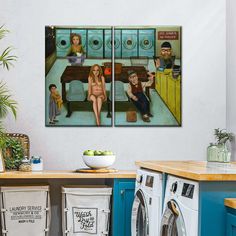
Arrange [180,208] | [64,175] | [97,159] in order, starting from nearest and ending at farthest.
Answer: [180,208], [64,175], [97,159]

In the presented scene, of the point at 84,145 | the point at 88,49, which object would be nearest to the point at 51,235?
the point at 84,145

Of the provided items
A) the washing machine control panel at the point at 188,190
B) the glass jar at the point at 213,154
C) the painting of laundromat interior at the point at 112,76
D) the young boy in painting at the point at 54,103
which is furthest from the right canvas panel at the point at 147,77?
the washing machine control panel at the point at 188,190

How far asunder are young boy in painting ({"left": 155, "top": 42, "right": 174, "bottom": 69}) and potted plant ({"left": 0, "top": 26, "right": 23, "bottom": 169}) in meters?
1.37

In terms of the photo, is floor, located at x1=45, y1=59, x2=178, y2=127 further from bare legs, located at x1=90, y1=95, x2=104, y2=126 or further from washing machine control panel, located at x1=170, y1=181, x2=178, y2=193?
washing machine control panel, located at x1=170, y1=181, x2=178, y2=193

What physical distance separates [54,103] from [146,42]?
106cm

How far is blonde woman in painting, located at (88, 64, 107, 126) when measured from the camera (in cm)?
544

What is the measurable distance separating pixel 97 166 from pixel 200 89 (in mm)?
1334

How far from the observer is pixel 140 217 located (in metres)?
4.28

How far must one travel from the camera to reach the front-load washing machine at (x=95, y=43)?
546 centimetres

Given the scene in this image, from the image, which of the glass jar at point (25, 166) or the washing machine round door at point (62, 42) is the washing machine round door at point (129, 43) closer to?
the washing machine round door at point (62, 42)

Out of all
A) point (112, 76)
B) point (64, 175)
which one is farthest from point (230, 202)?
point (112, 76)

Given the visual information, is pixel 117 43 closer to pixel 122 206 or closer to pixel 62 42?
pixel 62 42

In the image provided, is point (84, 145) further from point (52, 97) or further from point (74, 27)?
point (74, 27)

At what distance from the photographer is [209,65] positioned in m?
5.55
